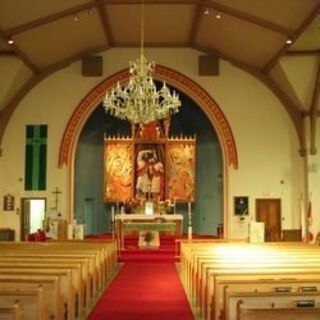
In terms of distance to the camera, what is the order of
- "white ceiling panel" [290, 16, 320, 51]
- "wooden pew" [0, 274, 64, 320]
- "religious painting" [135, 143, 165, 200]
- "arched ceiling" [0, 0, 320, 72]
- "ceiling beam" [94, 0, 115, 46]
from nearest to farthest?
"wooden pew" [0, 274, 64, 320]
"white ceiling panel" [290, 16, 320, 51]
"arched ceiling" [0, 0, 320, 72]
"ceiling beam" [94, 0, 115, 46]
"religious painting" [135, 143, 165, 200]

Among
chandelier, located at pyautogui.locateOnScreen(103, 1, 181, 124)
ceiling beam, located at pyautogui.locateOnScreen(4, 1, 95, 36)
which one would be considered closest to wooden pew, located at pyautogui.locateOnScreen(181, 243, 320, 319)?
chandelier, located at pyautogui.locateOnScreen(103, 1, 181, 124)

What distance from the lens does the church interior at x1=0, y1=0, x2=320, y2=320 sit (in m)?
14.0

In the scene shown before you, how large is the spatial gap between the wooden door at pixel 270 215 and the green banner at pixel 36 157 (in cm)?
653

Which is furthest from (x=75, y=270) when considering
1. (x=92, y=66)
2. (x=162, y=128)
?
(x=162, y=128)

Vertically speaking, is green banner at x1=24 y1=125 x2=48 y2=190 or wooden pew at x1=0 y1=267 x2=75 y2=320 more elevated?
green banner at x1=24 y1=125 x2=48 y2=190

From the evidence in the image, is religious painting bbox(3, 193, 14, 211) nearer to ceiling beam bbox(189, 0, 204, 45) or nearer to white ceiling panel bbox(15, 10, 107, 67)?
white ceiling panel bbox(15, 10, 107, 67)

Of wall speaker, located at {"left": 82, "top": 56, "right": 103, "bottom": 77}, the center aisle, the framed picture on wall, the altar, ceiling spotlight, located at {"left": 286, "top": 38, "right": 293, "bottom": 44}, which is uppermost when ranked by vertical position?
wall speaker, located at {"left": 82, "top": 56, "right": 103, "bottom": 77}

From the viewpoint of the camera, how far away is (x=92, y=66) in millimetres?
17297

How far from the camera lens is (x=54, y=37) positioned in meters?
15.1

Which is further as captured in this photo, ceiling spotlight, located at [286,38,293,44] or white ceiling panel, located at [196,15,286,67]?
white ceiling panel, located at [196,15,286,67]

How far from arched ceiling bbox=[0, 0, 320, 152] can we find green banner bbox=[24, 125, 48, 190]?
3.31 ft

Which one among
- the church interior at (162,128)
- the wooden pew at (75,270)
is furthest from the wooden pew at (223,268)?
the church interior at (162,128)

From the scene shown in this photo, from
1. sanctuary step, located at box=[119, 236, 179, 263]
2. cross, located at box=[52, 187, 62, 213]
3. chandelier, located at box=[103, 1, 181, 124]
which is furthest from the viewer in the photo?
cross, located at box=[52, 187, 62, 213]

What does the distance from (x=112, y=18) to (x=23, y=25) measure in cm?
253
